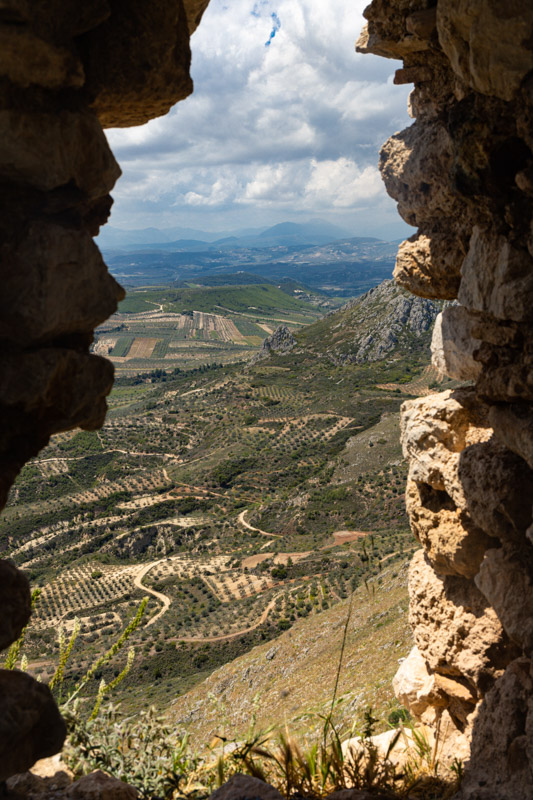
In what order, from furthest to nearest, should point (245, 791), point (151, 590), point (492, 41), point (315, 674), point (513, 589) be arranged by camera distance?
point (151, 590) < point (315, 674) < point (513, 589) < point (245, 791) < point (492, 41)

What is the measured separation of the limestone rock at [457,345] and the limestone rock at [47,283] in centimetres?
447

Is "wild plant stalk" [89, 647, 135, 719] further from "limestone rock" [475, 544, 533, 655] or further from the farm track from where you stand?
the farm track

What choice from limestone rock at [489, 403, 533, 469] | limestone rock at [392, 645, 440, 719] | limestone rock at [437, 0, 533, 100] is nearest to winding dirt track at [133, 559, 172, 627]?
limestone rock at [392, 645, 440, 719]

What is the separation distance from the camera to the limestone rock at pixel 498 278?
15.4ft

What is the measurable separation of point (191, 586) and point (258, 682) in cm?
2406

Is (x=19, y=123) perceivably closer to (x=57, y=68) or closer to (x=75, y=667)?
(x=57, y=68)

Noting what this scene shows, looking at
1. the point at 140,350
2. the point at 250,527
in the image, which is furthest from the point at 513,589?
the point at 140,350

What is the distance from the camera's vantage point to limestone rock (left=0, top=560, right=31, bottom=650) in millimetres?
4445

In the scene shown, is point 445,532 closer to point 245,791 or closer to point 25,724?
point 245,791

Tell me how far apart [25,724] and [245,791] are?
6.20 ft

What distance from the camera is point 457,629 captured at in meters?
7.04

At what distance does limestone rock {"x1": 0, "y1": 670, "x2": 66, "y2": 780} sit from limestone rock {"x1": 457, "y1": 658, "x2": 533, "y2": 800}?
375 cm

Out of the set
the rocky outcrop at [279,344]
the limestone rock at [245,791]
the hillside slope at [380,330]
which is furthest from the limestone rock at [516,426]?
the rocky outcrop at [279,344]

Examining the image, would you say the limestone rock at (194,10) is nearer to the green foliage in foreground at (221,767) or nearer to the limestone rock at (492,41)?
the limestone rock at (492,41)
